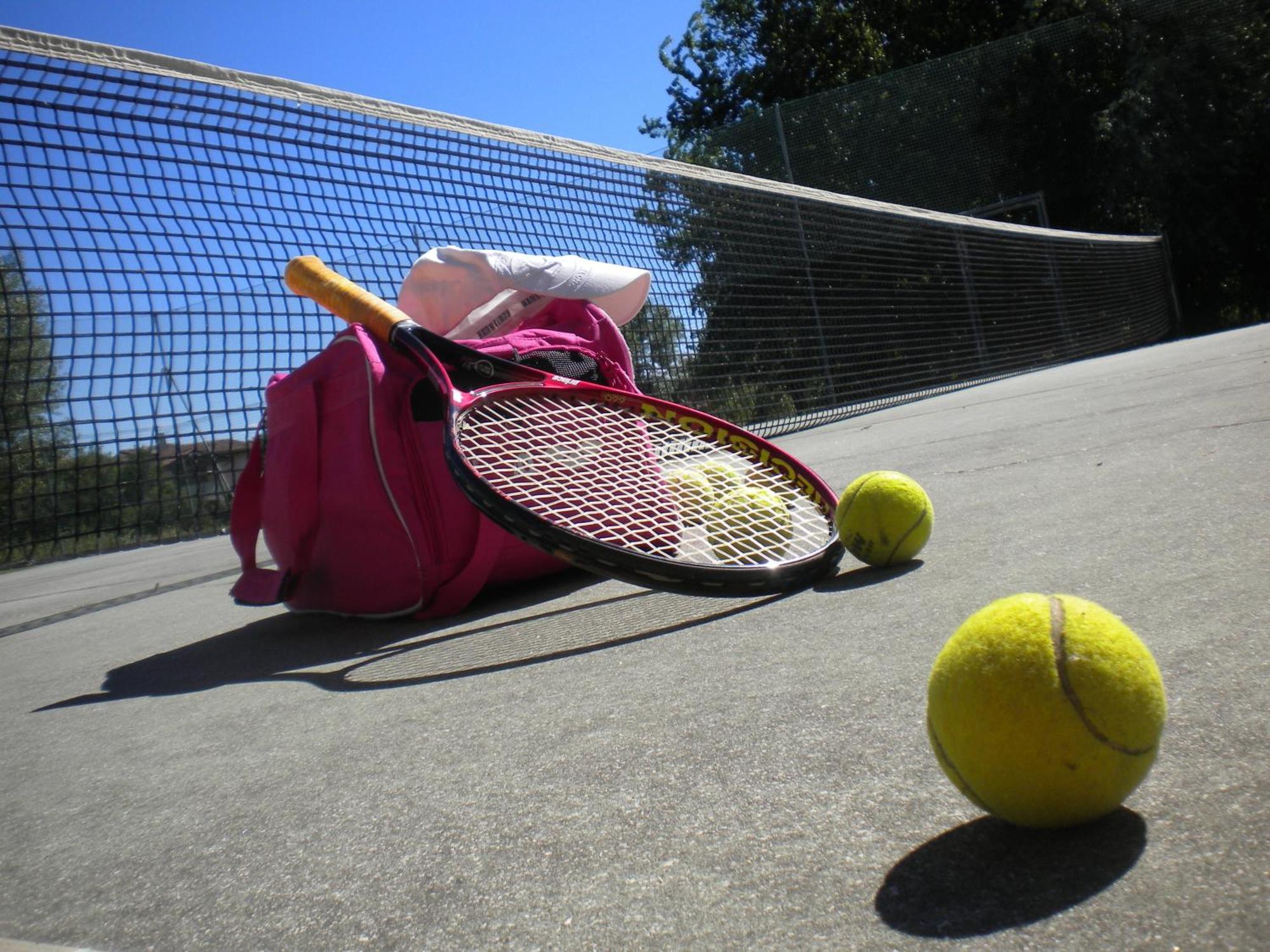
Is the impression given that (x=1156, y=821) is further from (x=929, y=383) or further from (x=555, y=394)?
(x=929, y=383)

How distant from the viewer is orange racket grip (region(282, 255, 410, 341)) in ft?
9.55

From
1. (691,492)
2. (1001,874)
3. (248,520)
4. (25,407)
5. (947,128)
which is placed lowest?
(1001,874)

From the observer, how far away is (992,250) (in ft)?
41.2

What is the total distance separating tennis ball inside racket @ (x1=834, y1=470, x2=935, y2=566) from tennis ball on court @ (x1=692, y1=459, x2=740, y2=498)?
26cm

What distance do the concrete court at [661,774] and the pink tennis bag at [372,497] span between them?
0.35 ft

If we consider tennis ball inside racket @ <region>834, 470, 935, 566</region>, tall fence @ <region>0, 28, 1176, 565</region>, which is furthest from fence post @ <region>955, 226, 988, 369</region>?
tennis ball inside racket @ <region>834, 470, 935, 566</region>

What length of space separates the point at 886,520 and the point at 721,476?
402mm

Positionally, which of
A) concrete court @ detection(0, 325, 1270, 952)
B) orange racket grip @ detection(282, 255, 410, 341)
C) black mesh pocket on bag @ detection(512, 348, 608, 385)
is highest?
orange racket grip @ detection(282, 255, 410, 341)

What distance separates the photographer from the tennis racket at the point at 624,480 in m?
2.08

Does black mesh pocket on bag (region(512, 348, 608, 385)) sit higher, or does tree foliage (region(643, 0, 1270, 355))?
tree foliage (region(643, 0, 1270, 355))

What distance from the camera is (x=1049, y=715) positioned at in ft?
3.42

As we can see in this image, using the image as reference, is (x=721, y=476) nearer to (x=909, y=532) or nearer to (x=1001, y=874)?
(x=909, y=532)

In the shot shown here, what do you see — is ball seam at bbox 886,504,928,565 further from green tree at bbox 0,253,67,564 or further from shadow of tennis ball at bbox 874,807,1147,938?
green tree at bbox 0,253,67,564

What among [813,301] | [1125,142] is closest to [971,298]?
[813,301]
